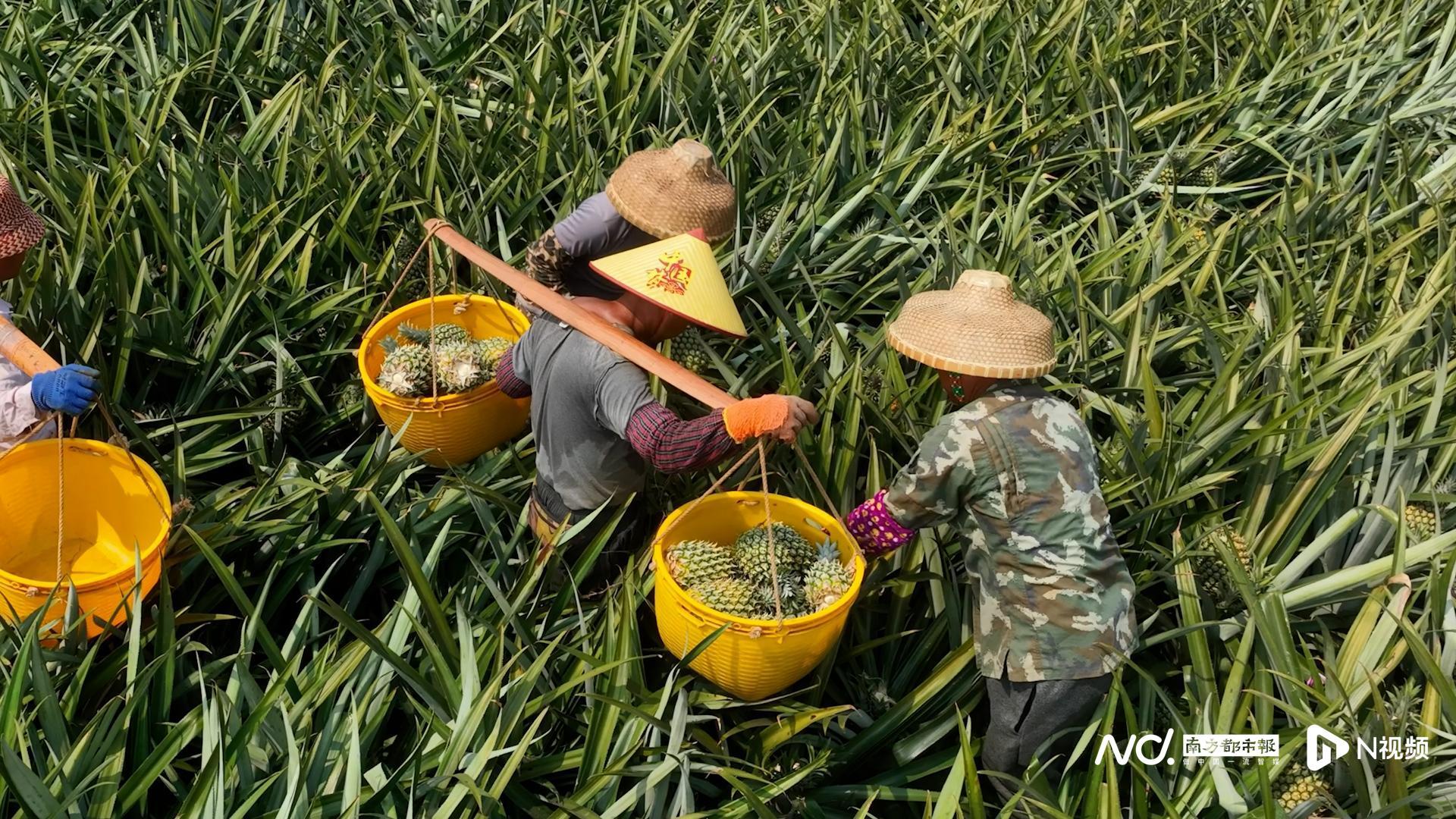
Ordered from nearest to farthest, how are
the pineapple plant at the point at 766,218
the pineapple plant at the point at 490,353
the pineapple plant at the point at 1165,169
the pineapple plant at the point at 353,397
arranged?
the pineapple plant at the point at 490,353
the pineapple plant at the point at 353,397
the pineapple plant at the point at 766,218
the pineapple plant at the point at 1165,169

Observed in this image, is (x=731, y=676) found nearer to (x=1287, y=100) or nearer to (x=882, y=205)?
(x=882, y=205)

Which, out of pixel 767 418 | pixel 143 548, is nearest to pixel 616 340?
pixel 767 418

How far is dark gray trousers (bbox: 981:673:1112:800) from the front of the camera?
6.24 feet

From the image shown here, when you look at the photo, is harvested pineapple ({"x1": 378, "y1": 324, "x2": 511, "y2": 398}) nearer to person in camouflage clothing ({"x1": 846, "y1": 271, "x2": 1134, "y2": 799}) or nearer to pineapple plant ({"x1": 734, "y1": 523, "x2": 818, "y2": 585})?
pineapple plant ({"x1": 734, "y1": 523, "x2": 818, "y2": 585})

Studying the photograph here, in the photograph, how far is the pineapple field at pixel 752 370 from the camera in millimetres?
1787

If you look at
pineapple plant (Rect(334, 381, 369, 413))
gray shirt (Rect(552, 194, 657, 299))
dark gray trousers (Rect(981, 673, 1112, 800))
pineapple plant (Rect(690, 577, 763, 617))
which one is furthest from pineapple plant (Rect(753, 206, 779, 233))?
dark gray trousers (Rect(981, 673, 1112, 800))

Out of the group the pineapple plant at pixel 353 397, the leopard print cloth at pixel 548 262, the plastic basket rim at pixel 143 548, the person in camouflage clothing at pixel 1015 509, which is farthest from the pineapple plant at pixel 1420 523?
the plastic basket rim at pixel 143 548

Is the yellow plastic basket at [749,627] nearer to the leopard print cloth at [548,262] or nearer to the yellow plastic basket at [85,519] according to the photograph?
the leopard print cloth at [548,262]

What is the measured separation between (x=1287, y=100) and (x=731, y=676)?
3.14 m

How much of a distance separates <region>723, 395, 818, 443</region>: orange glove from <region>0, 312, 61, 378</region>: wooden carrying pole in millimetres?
1201

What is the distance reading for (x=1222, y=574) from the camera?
7.14 ft

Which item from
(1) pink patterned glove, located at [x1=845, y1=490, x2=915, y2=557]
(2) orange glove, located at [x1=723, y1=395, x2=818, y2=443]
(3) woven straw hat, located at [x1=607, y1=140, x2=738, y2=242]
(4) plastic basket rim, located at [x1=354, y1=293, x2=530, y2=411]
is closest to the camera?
(2) orange glove, located at [x1=723, y1=395, x2=818, y2=443]

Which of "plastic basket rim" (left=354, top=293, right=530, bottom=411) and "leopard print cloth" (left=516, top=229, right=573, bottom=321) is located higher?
"leopard print cloth" (left=516, top=229, right=573, bottom=321)

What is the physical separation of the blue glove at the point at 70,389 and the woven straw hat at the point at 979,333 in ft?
4.47
